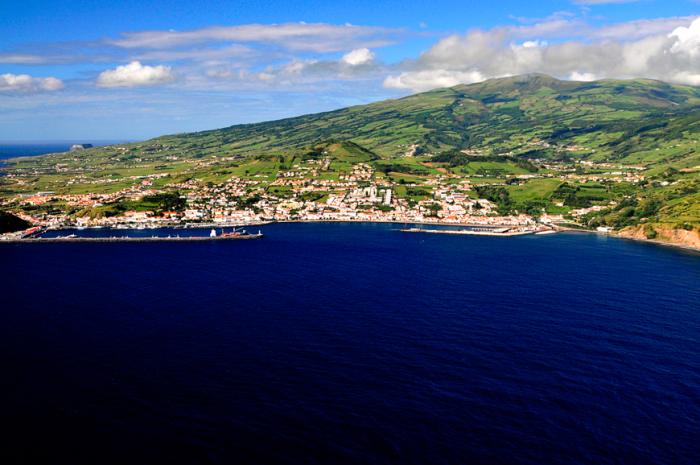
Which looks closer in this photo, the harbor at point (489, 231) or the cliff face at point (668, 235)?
the cliff face at point (668, 235)

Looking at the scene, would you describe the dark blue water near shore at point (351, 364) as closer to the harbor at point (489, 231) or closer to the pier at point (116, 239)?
the pier at point (116, 239)

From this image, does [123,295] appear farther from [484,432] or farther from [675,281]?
[675,281]

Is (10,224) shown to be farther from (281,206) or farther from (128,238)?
(281,206)

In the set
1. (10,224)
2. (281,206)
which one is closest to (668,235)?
(281,206)

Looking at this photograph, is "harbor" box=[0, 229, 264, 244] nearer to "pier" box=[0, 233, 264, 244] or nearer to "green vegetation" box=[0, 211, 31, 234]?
"pier" box=[0, 233, 264, 244]

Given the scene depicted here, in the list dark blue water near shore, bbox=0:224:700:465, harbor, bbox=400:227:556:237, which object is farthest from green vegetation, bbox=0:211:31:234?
harbor, bbox=400:227:556:237

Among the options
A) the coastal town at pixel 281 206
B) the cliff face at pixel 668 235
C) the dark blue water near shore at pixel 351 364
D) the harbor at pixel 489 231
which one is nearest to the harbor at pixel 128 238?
the coastal town at pixel 281 206
